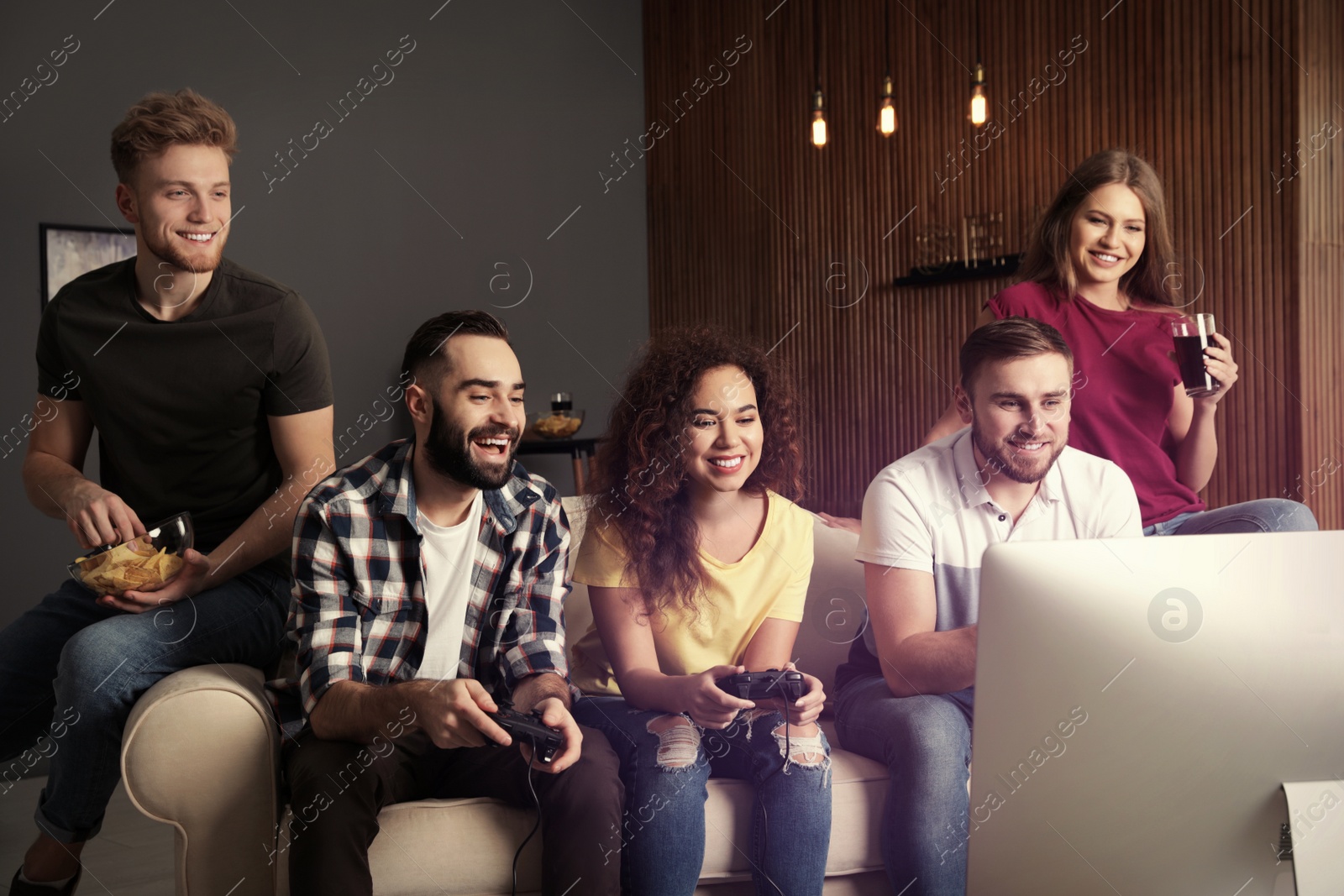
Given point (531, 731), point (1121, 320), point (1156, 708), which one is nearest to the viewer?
point (1156, 708)

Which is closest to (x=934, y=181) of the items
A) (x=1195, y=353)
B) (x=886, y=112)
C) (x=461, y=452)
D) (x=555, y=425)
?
(x=886, y=112)

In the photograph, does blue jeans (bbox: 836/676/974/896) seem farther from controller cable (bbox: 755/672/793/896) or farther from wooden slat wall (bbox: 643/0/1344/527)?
wooden slat wall (bbox: 643/0/1344/527)

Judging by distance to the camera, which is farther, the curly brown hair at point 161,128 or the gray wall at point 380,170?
the gray wall at point 380,170

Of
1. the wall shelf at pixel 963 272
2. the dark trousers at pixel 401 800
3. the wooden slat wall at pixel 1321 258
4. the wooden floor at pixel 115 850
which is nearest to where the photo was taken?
the dark trousers at pixel 401 800

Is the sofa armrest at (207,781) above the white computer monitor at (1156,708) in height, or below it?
below

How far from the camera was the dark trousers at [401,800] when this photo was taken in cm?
144

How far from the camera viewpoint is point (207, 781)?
1.55 metres

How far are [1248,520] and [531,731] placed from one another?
52.1 inches

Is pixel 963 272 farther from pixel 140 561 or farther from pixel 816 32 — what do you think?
pixel 140 561

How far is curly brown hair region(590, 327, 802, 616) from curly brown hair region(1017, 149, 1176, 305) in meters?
0.64

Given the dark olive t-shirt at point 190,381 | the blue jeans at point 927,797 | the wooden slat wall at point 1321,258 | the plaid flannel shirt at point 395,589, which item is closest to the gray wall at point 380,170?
the dark olive t-shirt at point 190,381

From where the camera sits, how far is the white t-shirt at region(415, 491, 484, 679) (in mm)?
1716

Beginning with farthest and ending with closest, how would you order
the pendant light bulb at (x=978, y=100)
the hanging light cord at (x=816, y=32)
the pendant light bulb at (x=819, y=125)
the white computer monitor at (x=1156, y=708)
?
1. the hanging light cord at (x=816, y=32)
2. the pendant light bulb at (x=819, y=125)
3. the pendant light bulb at (x=978, y=100)
4. the white computer monitor at (x=1156, y=708)

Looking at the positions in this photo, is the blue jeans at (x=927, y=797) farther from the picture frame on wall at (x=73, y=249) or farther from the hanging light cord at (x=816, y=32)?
the hanging light cord at (x=816, y=32)
